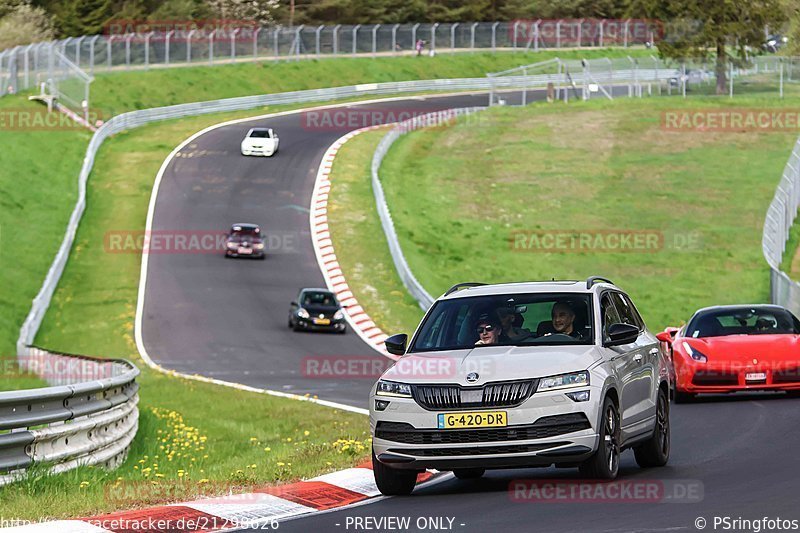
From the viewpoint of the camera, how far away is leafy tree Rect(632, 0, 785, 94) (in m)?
78.7

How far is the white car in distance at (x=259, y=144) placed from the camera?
6119 centimetres

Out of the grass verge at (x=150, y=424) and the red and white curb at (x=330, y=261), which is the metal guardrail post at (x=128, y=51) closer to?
the red and white curb at (x=330, y=261)

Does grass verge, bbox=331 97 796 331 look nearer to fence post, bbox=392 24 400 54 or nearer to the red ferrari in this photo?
the red ferrari

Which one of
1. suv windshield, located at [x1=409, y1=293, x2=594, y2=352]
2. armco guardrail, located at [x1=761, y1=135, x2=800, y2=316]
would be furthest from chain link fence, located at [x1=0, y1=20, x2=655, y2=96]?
suv windshield, located at [x1=409, y1=293, x2=594, y2=352]

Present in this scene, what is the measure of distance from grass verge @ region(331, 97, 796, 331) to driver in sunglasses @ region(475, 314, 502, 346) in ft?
83.4

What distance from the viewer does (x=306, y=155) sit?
6128cm

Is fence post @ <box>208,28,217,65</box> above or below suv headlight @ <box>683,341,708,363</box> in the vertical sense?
below

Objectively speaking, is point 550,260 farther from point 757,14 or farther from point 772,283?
point 757,14

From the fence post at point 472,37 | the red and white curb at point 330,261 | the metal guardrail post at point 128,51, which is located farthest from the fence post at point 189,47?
the fence post at point 472,37

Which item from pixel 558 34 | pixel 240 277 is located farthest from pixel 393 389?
pixel 558 34

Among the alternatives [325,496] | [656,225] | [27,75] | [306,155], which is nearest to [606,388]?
[325,496]

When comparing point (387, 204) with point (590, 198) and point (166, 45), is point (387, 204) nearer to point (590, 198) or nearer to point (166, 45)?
point (590, 198)

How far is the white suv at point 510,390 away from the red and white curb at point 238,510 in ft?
1.72

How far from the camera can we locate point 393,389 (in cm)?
1084
